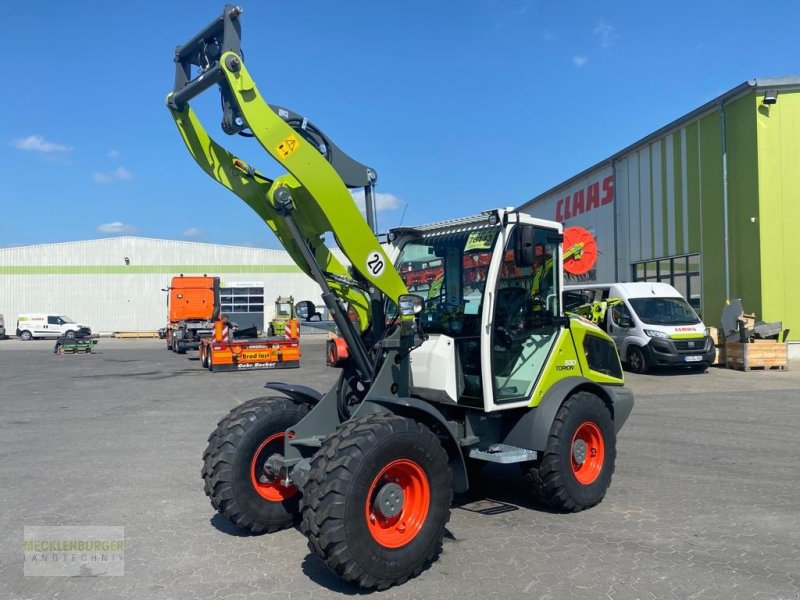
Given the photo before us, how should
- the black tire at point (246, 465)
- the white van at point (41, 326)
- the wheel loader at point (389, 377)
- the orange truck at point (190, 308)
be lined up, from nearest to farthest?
the wheel loader at point (389, 377) → the black tire at point (246, 465) → the orange truck at point (190, 308) → the white van at point (41, 326)

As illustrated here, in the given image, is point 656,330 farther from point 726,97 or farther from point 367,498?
point 367,498

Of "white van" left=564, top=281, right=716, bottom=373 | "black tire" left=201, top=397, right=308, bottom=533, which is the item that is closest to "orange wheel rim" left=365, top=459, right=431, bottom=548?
"black tire" left=201, top=397, right=308, bottom=533

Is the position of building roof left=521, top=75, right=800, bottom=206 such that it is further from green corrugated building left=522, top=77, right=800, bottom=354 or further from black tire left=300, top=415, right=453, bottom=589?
black tire left=300, top=415, right=453, bottom=589

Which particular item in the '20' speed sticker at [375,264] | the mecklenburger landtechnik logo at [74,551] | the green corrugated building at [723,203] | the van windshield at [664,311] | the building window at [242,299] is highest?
the green corrugated building at [723,203]

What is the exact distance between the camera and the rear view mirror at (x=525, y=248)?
4980 millimetres

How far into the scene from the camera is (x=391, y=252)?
6008 millimetres

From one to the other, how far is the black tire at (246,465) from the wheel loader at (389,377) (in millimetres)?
13

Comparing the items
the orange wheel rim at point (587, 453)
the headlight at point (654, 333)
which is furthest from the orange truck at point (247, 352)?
the orange wheel rim at point (587, 453)

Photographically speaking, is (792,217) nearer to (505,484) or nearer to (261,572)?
(505,484)

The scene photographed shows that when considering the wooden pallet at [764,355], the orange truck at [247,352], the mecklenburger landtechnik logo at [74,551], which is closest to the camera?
the mecklenburger landtechnik logo at [74,551]

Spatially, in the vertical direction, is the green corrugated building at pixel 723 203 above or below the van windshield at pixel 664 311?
above

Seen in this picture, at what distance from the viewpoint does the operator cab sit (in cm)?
515

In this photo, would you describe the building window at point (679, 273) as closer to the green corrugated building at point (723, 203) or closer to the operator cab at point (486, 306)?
the green corrugated building at point (723, 203)

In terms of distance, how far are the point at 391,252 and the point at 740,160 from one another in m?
15.8
